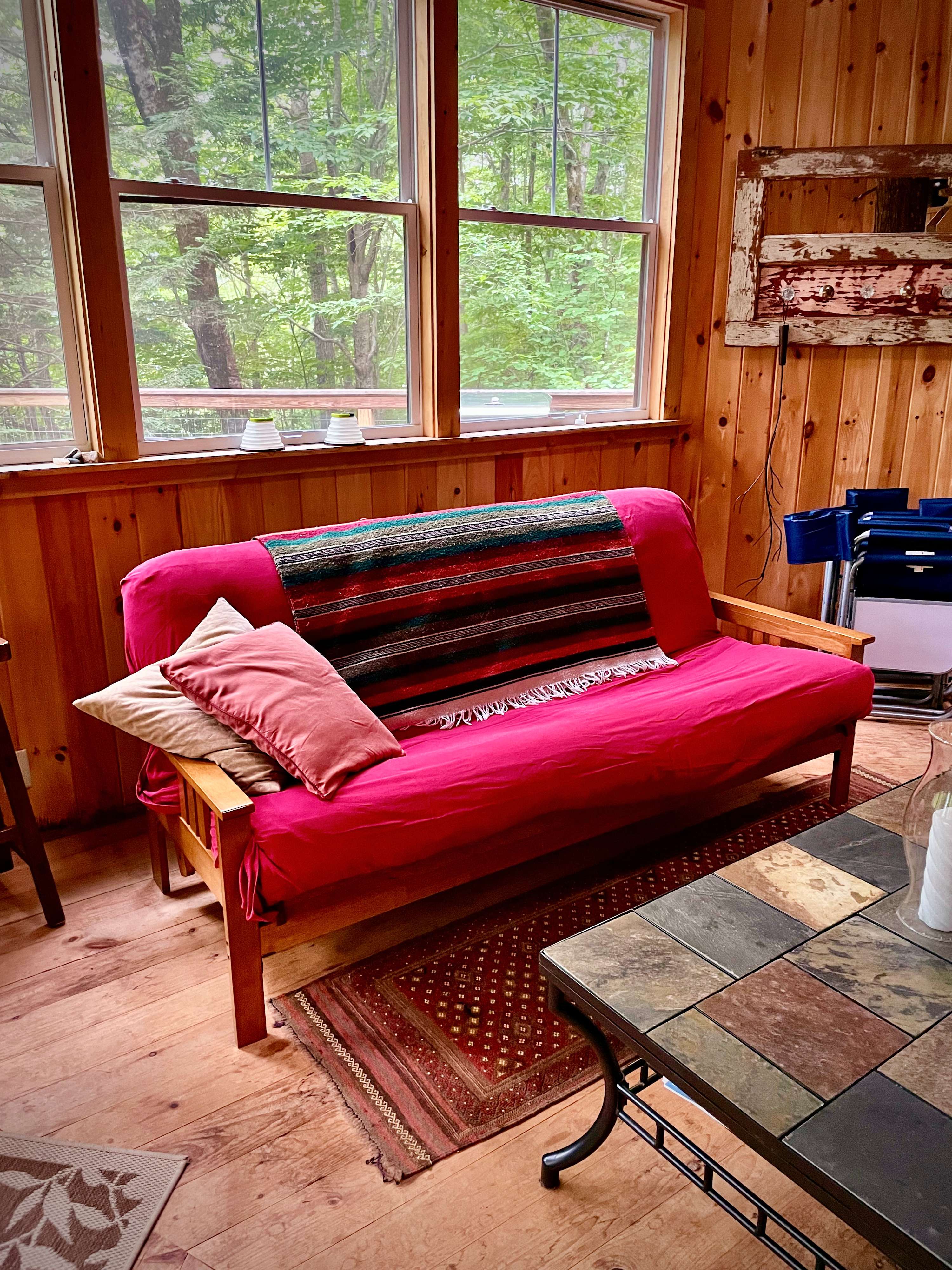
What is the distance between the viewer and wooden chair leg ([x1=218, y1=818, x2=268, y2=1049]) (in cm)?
185

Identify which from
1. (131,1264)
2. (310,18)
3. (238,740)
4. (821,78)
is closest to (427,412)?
(310,18)

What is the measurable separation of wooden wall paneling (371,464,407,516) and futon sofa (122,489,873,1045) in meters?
0.62

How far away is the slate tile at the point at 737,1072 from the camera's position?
122 centimetres

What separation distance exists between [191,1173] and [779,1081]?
1043 mm

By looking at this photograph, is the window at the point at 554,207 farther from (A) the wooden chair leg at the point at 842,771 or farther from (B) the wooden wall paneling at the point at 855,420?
(A) the wooden chair leg at the point at 842,771

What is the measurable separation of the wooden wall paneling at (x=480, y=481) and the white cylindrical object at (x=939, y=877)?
6.85ft

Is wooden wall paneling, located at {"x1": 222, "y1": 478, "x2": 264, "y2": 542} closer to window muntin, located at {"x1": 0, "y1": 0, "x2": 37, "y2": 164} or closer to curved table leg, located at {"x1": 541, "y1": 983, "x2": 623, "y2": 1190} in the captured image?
window muntin, located at {"x1": 0, "y1": 0, "x2": 37, "y2": 164}

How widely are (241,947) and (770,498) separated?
9.60 feet

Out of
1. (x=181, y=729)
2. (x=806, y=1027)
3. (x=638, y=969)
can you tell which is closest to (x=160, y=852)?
(x=181, y=729)

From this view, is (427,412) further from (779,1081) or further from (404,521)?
(779,1081)

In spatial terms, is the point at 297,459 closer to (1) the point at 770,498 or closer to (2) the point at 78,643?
(2) the point at 78,643

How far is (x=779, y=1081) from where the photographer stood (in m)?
1.26

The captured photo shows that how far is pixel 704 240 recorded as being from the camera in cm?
373

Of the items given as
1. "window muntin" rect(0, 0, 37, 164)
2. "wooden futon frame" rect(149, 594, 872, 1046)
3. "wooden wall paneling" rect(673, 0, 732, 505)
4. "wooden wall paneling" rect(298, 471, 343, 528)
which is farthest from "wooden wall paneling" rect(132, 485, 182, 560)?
"wooden wall paneling" rect(673, 0, 732, 505)
